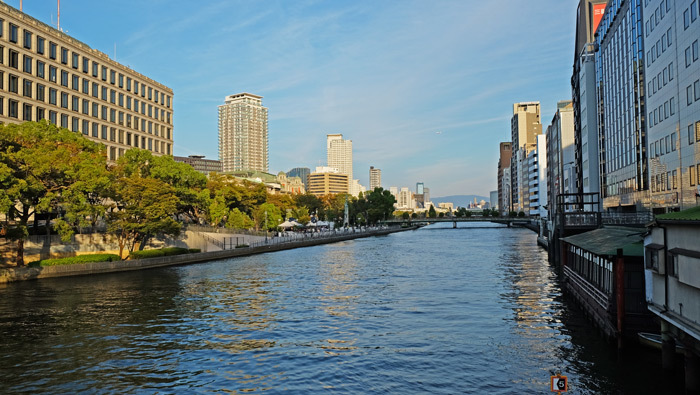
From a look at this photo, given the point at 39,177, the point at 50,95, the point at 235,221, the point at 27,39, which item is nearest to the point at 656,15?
the point at 39,177

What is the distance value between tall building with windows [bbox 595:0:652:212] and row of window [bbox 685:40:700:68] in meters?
15.4

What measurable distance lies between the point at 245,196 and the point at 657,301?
101m

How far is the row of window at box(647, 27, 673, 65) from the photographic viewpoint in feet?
175

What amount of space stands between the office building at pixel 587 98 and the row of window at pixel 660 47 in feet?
118

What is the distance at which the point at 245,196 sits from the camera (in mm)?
117250

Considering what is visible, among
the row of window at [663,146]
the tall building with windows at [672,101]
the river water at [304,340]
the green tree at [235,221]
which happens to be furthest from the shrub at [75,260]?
the row of window at [663,146]

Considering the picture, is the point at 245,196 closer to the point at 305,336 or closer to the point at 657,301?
the point at 305,336

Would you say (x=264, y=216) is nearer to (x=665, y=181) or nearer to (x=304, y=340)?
(x=665, y=181)

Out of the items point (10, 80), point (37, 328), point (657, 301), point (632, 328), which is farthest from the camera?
point (10, 80)

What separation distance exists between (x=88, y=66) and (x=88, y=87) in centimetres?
360

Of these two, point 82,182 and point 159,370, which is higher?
point 82,182

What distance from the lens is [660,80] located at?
188 ft

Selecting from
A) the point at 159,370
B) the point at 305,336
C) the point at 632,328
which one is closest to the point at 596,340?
the point at 632,328

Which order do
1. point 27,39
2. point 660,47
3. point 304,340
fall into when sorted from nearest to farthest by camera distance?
point 304,340 < point 660,47 < point 27,39
